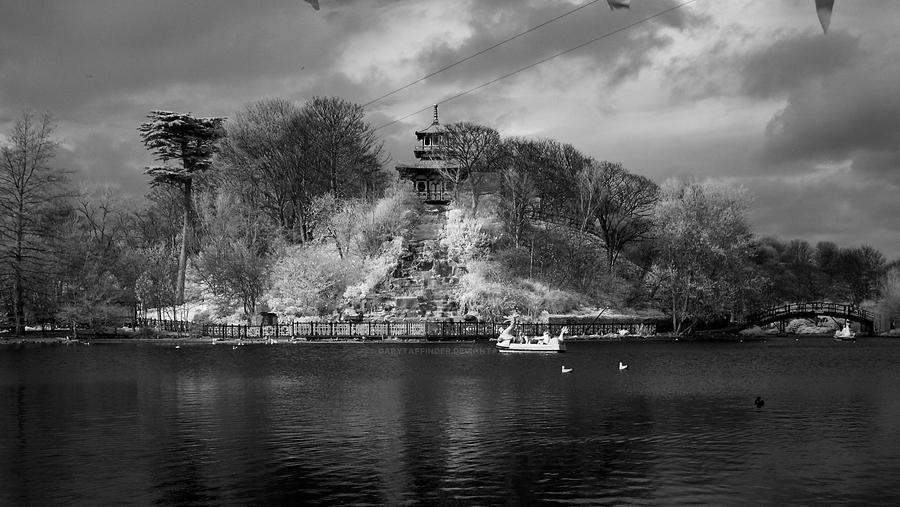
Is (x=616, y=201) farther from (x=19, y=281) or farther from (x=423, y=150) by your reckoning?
(x=19, y=281)

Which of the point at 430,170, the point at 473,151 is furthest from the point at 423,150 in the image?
the point at 473,151

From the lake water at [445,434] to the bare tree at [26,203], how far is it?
2192cm

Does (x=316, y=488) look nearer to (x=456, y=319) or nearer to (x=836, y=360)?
(x=836, y=360)

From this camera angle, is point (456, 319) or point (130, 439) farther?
point (456, 319)

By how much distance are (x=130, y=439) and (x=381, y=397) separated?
13.7 meters

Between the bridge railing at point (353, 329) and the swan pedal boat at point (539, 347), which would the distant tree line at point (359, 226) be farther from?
the swan pedal boat at point (539, 347)

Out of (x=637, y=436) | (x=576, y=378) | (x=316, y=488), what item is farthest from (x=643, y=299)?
(x=316, y=488)

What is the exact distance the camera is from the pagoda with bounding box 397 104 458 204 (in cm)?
11488

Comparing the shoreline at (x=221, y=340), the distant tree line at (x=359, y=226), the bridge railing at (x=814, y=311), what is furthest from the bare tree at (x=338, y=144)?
the bridge railing at (x=814, y=311)

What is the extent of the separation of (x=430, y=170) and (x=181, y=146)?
34606 mm

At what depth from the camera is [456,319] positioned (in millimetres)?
92750

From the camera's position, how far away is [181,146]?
97.4 m

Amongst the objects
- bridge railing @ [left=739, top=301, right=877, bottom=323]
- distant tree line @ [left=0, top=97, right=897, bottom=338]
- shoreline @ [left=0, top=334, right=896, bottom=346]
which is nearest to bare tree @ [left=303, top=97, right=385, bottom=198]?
distant tree line @ [left=0, top=97, right=897, bottom=338]

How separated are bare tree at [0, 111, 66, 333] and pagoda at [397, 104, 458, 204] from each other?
161 feet
